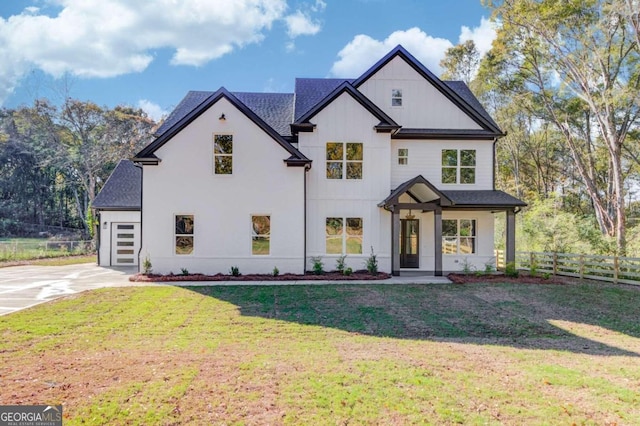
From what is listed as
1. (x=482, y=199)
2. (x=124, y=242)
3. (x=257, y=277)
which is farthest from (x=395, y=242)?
(x=124, y=242)

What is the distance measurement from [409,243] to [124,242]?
13947mm

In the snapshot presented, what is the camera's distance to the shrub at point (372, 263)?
1483 cm

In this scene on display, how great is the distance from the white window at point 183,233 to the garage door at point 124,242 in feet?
16.7

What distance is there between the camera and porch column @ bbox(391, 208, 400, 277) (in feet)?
48.6

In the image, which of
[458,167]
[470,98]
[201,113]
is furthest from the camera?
[470,98]

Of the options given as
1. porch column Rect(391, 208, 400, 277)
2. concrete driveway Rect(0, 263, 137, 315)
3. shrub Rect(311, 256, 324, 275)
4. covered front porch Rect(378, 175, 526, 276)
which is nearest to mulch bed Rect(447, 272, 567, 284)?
covered front porch Rect(378, 175, 526, 276)

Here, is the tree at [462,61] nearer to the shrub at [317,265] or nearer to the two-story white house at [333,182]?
the two-story white house at [333,182]

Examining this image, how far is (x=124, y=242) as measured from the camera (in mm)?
18359

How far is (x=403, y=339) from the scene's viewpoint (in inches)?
272

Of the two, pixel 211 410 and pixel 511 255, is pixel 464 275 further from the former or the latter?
pixel 211 410

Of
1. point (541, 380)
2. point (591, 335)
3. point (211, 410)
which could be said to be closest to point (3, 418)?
point (211, 410)

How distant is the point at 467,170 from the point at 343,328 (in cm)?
1166

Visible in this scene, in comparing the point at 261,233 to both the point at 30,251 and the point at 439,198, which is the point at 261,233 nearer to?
the point at 439,198

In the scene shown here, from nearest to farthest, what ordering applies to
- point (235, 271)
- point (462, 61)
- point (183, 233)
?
point (235, 271) → point (183, 233) → point (462, 61)
